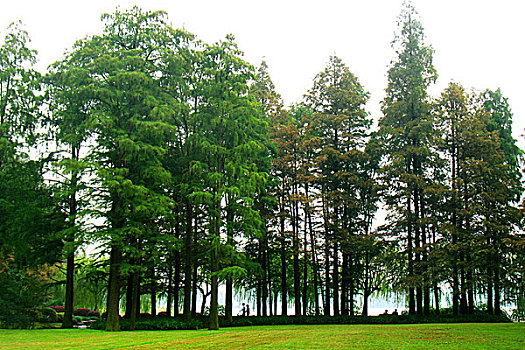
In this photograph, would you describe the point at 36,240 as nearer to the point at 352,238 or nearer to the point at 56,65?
the point at 56,65

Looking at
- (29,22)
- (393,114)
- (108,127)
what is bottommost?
(108,127)

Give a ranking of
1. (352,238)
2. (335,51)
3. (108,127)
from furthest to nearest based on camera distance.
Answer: (335,51), (352,238), (108,127)

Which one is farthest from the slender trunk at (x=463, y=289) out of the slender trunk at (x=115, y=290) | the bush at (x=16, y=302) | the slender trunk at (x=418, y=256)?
the bush at (x=16, y=302)

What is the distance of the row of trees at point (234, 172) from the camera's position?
20438 mm

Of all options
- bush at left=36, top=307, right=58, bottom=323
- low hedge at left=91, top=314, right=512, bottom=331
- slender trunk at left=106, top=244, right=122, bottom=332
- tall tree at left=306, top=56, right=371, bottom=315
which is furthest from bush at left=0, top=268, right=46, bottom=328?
tall tree at left=306, top=56, right=371, bottom=315

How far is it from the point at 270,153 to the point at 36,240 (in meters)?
14.5

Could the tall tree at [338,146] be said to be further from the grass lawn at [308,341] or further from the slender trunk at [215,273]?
the grass lawn at [308,341]

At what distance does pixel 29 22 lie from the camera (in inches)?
968

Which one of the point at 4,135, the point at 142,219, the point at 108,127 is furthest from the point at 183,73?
the point at 4,135

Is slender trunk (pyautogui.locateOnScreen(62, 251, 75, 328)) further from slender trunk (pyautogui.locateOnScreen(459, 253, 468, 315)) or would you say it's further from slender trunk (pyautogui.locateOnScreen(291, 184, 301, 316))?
slender trunk (pyautogui.locateOnScreen(459, 253, 468, 315))

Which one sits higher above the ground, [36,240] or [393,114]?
[393,114]

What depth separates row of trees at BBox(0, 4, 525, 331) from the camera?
20.4 meters

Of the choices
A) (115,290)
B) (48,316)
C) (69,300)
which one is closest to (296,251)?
(115,290)

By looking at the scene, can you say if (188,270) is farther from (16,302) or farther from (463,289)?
(463,289)
